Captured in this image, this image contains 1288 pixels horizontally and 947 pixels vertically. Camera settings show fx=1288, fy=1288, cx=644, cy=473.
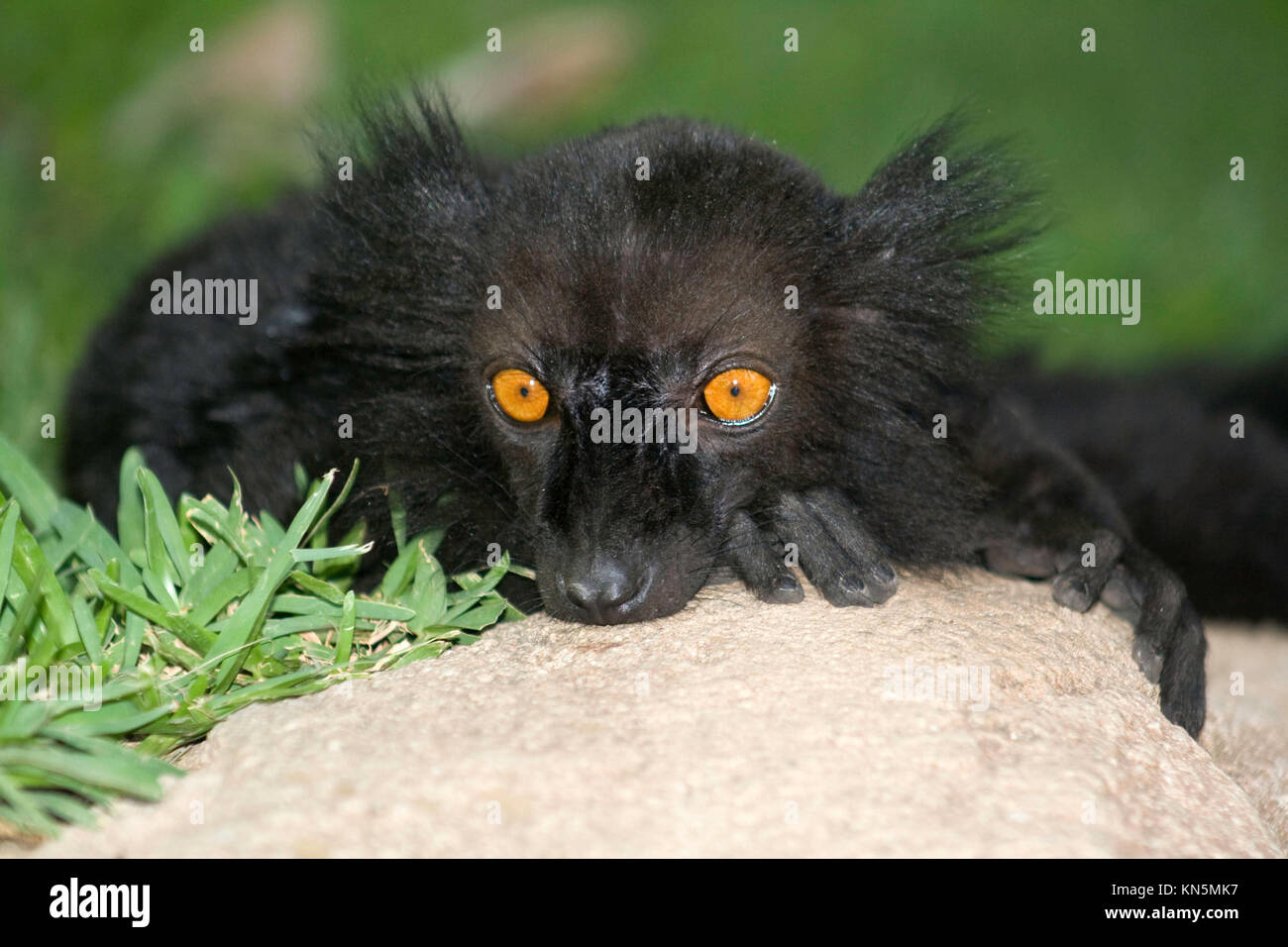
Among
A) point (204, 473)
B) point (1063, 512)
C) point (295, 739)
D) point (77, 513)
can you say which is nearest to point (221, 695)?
point (295, 739)

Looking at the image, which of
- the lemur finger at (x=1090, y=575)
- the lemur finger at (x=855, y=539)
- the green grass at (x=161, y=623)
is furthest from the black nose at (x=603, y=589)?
the lemur finger at (x=1090, y=575)

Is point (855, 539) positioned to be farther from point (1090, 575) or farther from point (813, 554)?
point (1090, 575)

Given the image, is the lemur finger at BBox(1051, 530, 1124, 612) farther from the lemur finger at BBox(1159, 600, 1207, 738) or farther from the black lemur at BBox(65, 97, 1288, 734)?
the lemur finger at BBox(1159, 600, 1207, 738)

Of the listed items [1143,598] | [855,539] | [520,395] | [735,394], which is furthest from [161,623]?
[1143,598]

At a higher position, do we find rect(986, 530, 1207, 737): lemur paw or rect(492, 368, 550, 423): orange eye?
rect(492, 368, 550, 423): orange eye

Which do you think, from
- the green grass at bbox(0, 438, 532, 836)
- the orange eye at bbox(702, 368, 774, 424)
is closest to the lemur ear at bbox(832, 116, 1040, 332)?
the orange eye at bbox(702, 368, 774, 424)

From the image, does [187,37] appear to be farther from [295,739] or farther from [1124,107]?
[295,739]

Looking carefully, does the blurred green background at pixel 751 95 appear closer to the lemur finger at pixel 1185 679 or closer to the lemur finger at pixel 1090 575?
the lemur finger at pixel 1090 575
